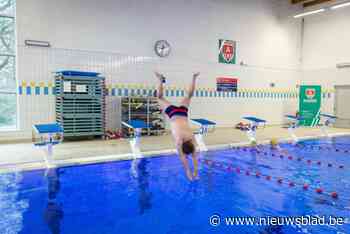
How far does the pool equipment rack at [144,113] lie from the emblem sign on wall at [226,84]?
2.71 meters

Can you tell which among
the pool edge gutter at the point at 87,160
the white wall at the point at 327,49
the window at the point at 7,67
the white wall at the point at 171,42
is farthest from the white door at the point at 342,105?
the window at the point at 7,67

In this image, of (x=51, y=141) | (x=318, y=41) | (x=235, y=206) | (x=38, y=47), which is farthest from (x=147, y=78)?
(x=318, y=41)

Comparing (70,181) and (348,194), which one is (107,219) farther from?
(348,194)

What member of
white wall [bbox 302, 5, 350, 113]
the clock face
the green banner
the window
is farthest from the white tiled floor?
white wall [bbox 302, 5, 350, 113]

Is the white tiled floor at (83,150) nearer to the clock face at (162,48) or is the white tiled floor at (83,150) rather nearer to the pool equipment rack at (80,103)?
the pool equipment rack at (80,103)

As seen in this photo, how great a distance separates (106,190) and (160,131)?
16.0ft

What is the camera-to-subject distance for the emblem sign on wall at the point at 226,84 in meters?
10.6

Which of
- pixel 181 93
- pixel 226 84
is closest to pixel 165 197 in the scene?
pixel 181 93

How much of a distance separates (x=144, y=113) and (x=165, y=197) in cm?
494

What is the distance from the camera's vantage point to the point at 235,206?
3502 mm

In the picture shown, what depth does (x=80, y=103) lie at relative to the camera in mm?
7473

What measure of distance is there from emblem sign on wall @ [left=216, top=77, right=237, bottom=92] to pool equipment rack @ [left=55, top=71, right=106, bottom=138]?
14.5 feet

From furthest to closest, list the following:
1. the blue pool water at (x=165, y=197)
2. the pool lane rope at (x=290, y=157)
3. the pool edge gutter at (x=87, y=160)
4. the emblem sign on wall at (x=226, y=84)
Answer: the emblem sign on wall at (x=226, y=84) < the pool lane rope at (x=290, y=157) < the pool edge gutter at (x=87, y=160) < the blue pool water at (x=165, y=197)

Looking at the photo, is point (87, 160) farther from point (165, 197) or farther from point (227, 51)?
point (227, 51)
